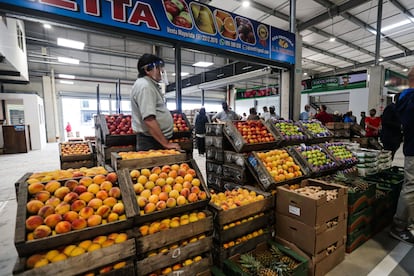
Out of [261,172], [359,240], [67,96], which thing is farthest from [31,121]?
[359,240]

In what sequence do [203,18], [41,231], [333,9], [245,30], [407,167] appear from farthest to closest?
[333,9] < [245,30] < [203,18] < [407,167] < [41,231]

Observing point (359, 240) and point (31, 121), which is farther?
point (31, 121)

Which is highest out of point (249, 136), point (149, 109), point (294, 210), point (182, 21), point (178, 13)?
point (178, 13)

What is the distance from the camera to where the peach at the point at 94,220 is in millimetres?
1261

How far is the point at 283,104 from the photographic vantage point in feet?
18.2

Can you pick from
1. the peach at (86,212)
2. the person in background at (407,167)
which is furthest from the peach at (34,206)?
the person in background at (407,167)

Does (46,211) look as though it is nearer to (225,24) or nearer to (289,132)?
(289,132)

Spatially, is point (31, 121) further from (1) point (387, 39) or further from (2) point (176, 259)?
(1) point (387, 39)

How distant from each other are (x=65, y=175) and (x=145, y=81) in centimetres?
105

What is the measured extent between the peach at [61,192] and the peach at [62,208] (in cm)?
7

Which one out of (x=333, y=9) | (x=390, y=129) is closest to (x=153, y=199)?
(x=390, y=129)

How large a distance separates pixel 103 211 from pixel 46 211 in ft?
0.97

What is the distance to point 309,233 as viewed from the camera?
179cm

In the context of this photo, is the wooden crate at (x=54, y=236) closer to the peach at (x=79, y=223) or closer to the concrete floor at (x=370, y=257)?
the peach at (x=79, y=223)
